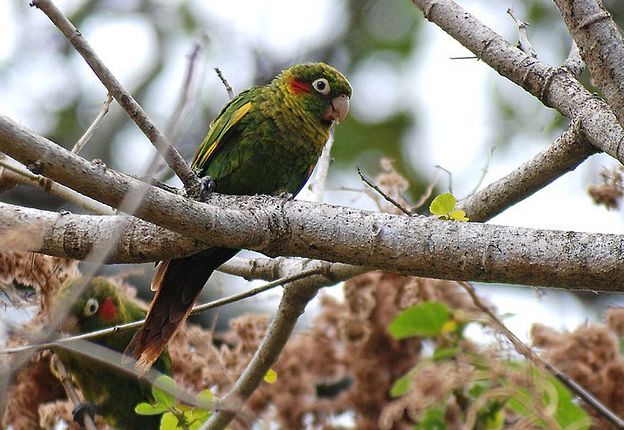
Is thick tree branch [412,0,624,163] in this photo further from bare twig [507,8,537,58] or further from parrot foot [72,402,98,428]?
parrot foot [72,402,98,428]

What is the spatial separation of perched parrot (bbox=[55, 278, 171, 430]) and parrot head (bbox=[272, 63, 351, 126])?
1.25 metres

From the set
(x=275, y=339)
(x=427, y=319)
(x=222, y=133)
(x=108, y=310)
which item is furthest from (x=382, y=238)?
(x=108, y=310)

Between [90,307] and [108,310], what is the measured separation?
88 millimetres

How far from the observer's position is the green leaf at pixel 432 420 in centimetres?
299

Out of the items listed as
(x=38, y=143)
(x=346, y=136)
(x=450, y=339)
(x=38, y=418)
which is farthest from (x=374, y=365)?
(x=346, y=136)

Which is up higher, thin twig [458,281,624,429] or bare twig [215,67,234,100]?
bare twig [215,67,234,100]

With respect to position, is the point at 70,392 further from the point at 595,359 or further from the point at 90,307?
the point at 595,359

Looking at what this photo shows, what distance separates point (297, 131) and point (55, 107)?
3853 mm

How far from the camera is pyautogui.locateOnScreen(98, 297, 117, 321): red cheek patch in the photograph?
4.20 m

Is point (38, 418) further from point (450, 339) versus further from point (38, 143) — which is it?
point (38, 143)

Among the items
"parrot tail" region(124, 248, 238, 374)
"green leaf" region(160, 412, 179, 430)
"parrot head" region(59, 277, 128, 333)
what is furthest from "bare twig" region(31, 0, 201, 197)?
"parrot head" region(59, 277, 128, 333)

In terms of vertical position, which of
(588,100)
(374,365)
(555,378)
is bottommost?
(374,365)

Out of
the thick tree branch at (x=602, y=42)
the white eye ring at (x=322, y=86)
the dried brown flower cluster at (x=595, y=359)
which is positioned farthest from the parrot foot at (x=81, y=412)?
the thick tree branch at (x=602, y=42)

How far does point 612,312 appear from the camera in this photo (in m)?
3.55
